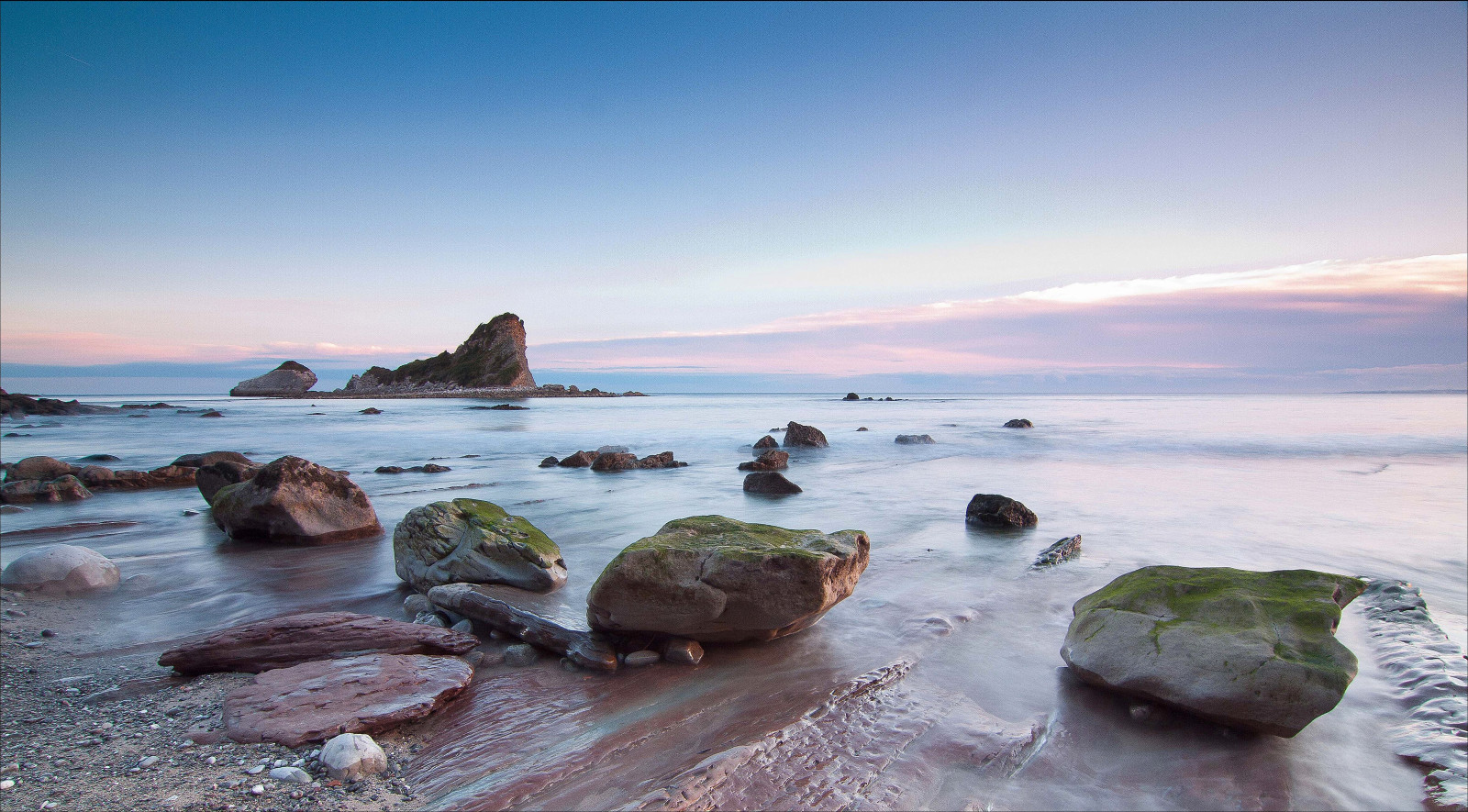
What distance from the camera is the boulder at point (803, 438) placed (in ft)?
67.2

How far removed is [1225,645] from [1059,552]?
375 centimetres

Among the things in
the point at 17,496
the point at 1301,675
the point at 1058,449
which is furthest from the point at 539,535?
the point at 1058,449

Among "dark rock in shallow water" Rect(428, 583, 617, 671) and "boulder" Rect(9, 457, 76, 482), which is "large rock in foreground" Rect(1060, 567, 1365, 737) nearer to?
"dark rock in shallow water" Rect(428, 583, 617, 671)

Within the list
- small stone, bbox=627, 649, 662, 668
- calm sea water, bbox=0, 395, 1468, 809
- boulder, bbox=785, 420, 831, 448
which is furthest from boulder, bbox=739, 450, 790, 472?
small stone, bbox=627, 649, 662, 668

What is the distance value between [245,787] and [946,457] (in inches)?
683

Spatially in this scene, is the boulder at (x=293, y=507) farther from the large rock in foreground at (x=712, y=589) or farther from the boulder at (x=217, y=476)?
the large rock in foreground at (x=712, y=589)

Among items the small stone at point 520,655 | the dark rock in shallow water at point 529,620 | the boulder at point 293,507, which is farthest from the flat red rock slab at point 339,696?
the boulder at point 293,507

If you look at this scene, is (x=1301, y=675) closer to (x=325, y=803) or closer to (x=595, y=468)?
(x=325, y=803)

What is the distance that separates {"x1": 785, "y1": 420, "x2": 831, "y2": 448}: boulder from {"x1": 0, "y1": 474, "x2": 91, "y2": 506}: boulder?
1535 centimetres

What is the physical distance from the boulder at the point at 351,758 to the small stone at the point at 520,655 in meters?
1.26

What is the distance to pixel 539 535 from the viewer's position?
6520 millimetres

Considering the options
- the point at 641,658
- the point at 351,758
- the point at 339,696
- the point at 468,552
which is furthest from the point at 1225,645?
the point at 468,552

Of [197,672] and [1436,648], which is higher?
[197,672]

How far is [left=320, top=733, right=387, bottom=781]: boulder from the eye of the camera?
307cm
